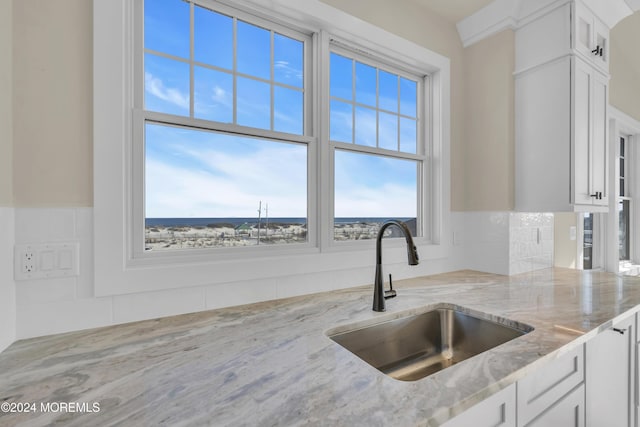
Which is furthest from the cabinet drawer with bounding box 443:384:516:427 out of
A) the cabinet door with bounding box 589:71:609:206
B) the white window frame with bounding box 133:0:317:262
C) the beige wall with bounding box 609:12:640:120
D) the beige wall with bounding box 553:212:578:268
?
the beige wall with bounding box 609:12:640:120

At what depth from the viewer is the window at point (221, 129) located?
4.27ft

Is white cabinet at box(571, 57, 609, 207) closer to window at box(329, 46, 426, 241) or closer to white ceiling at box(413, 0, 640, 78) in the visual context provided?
white ceiling at box(413, 0, 640, 78)

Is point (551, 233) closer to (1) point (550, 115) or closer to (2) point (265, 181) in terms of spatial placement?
(1) point (550, 115)

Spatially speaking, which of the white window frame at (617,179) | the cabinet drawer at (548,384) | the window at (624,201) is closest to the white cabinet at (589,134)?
the cabinet drawer at (548,384)

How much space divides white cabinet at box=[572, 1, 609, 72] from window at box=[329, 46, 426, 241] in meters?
0.90

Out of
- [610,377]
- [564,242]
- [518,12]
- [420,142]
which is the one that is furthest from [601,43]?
[610,377]

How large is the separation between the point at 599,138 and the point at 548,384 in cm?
185

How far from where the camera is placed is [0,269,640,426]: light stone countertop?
Result: 0.63 meters

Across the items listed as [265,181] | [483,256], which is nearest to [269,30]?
[265,181]

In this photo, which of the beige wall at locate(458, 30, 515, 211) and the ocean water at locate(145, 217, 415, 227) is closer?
the ocean water at locate(145, 217, 415, 227)

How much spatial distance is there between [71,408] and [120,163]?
81cm

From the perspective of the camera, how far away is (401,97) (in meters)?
2.06

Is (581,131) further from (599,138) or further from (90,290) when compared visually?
(90,290)

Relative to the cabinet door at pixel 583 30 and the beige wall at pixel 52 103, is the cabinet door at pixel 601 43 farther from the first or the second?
the beige wall at pixel 52 103
